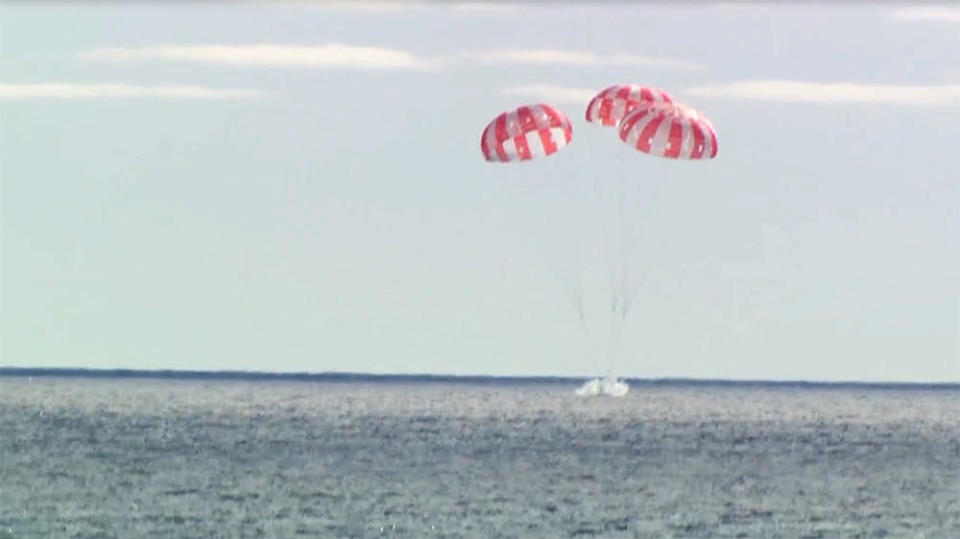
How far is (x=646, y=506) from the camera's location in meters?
27.1

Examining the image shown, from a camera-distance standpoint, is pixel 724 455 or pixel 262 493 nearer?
pixel 262 493

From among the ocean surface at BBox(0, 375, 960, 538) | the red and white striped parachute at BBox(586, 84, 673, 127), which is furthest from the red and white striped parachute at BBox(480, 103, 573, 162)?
the ocean surface at BBox(0, 375, 960, 538)

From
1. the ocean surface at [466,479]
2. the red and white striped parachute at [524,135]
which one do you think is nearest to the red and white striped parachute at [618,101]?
the red and white striped parachute at [524,135]

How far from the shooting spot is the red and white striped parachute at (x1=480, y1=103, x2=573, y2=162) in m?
26.6

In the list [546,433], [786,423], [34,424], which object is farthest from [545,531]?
[786,423]

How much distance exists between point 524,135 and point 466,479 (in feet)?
21.4

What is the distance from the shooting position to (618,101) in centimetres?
2698

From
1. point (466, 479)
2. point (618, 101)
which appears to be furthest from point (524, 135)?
point (466, 479)

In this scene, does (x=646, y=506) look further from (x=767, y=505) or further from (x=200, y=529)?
(x=200, y=529)

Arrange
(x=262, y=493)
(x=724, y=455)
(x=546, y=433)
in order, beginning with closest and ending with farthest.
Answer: (x=262, y=493), (x=724, y=455), (x=546, y=433)

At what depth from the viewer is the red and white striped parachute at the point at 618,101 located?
1049 inches

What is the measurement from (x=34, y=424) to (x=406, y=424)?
9518 millimetres

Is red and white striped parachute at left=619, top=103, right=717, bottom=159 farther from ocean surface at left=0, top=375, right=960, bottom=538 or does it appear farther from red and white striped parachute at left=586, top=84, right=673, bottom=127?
ocean surface at left=0, top=375, right=960, bottom=538

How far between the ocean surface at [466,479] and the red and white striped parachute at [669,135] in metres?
4.54
